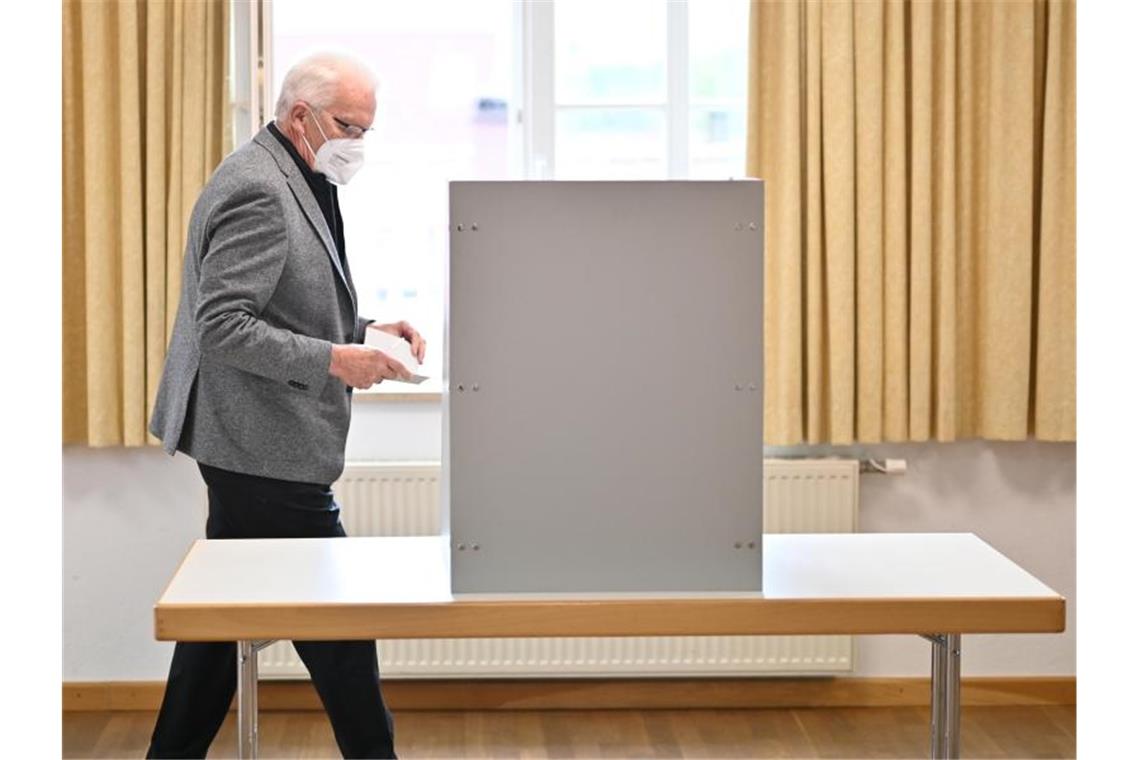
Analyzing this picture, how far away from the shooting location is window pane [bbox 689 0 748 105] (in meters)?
3.89

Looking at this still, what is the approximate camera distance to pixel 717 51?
154 inches

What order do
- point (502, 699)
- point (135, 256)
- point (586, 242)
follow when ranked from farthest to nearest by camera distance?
point (502, 699) < point (135, 256) < point (586, 242)

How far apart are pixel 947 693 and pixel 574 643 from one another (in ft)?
5.25

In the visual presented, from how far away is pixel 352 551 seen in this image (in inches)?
96.4

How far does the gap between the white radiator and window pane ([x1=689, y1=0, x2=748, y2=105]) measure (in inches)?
35.1

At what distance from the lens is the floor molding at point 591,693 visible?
397cm

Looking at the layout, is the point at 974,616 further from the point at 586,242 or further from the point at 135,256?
the point at 135,256

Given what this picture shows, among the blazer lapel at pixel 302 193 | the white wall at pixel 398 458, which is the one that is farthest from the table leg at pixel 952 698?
the white wall at pixel 398 458

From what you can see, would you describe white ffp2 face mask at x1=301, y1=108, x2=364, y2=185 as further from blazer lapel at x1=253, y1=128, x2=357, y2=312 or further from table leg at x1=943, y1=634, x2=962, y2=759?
table leg at x1=943, y1=634, x2=962, y2=759

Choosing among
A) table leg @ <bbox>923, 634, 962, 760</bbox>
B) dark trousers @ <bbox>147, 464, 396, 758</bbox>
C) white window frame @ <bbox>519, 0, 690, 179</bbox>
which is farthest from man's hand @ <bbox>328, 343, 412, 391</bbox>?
white window frame @ <bbox>519, 0, 690, 179</bbox>

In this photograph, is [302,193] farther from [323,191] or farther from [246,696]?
[246,696]
